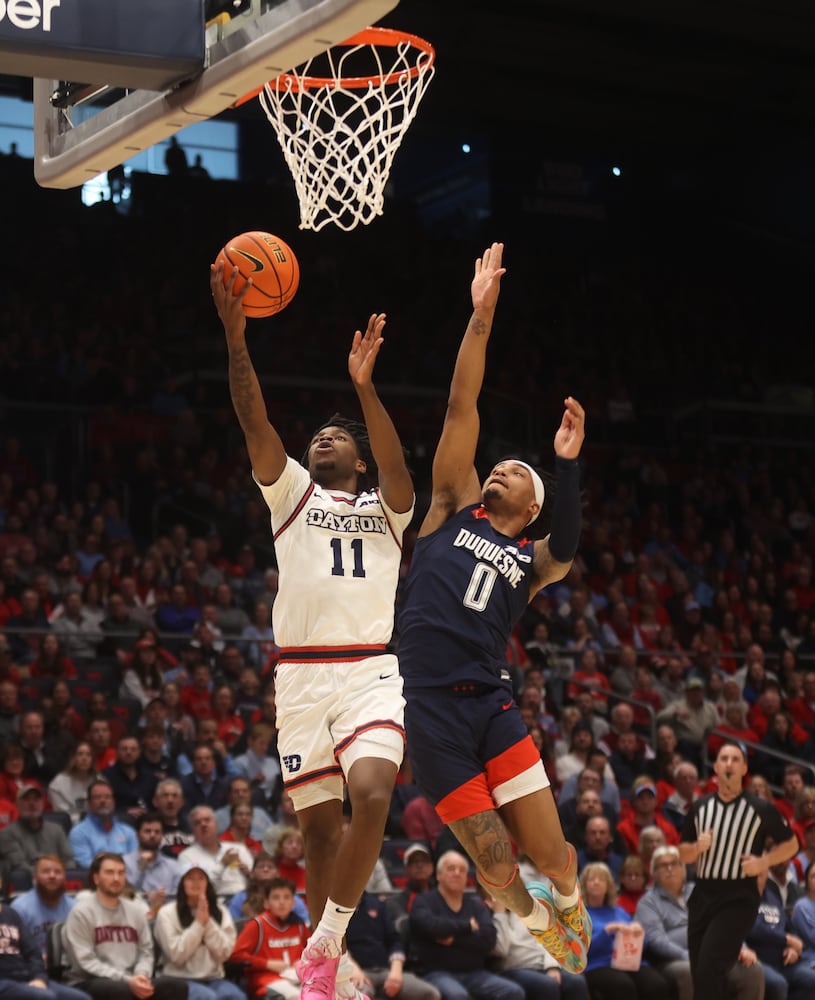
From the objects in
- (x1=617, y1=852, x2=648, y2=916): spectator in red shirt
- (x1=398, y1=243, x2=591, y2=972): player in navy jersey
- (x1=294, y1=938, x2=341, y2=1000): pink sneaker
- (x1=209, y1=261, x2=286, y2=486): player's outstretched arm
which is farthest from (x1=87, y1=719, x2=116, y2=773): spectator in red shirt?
(x1=294, y1=938, x2=341, y2=1000): pink sneaker

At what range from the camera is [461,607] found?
6828mm

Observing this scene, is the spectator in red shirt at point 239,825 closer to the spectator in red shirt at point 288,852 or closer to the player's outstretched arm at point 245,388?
the spectator in red shirt at point 288,852

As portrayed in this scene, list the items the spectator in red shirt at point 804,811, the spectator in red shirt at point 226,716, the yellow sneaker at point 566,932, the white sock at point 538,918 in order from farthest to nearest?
the spectator in red shirt at point 804,811 → the spectator in red shirt at point 226,716 → the yellow sneaker at point 566,932 → the white sock at point 538,918

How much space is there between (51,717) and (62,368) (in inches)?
264

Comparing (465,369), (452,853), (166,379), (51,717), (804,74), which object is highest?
(804,74)

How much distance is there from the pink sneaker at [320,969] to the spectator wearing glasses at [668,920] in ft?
22.4

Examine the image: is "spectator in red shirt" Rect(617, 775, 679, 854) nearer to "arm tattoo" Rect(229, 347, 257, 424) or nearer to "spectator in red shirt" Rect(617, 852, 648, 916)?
"spectator in red shirt" Rect(617, 852, 648, 916)

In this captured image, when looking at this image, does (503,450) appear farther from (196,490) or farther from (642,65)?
(642,65)

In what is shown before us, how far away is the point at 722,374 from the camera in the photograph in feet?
80.5

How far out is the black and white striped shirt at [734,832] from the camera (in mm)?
10012

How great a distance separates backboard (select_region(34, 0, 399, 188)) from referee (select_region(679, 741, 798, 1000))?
20.6 feet

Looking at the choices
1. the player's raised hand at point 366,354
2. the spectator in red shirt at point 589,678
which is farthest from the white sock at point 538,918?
the spectator in red shirt at point 589,678

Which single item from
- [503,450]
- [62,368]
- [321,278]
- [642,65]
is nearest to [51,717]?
[62,368]

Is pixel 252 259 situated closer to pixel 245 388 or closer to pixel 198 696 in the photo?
pixel 245 388
